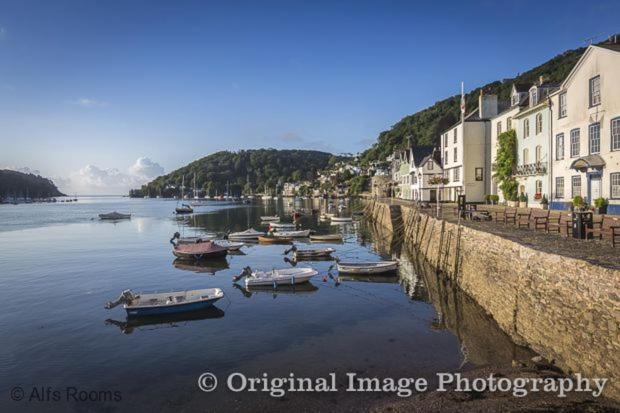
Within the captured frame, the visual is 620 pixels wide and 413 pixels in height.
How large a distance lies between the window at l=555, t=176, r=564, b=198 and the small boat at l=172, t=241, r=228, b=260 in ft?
94.9

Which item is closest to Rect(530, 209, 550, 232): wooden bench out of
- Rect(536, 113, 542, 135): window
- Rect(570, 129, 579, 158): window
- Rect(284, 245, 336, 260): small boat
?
Rect(570, 129, 579, 158): window

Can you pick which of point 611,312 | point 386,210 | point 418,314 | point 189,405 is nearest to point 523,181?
point 386,210

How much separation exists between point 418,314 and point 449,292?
420 centimetres

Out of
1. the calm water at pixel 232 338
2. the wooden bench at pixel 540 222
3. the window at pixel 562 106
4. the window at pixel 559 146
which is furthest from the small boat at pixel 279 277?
the window at pixel 562 106

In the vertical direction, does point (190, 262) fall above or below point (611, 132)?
below

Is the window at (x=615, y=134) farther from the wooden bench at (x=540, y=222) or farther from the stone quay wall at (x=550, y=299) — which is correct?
the stone quay wall at (x=550, y=299)

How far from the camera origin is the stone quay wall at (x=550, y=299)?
10.2 meters

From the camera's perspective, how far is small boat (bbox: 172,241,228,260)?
35.0m

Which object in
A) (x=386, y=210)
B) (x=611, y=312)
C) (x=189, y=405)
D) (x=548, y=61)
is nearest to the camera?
(x=611, y=312)

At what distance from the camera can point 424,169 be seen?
62406 millimetres

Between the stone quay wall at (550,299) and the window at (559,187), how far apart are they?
13685 mm

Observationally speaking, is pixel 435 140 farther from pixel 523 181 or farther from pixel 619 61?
pixel 619 61

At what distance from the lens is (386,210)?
187 feet

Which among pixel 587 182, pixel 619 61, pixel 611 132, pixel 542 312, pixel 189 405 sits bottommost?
pixel 189 405
